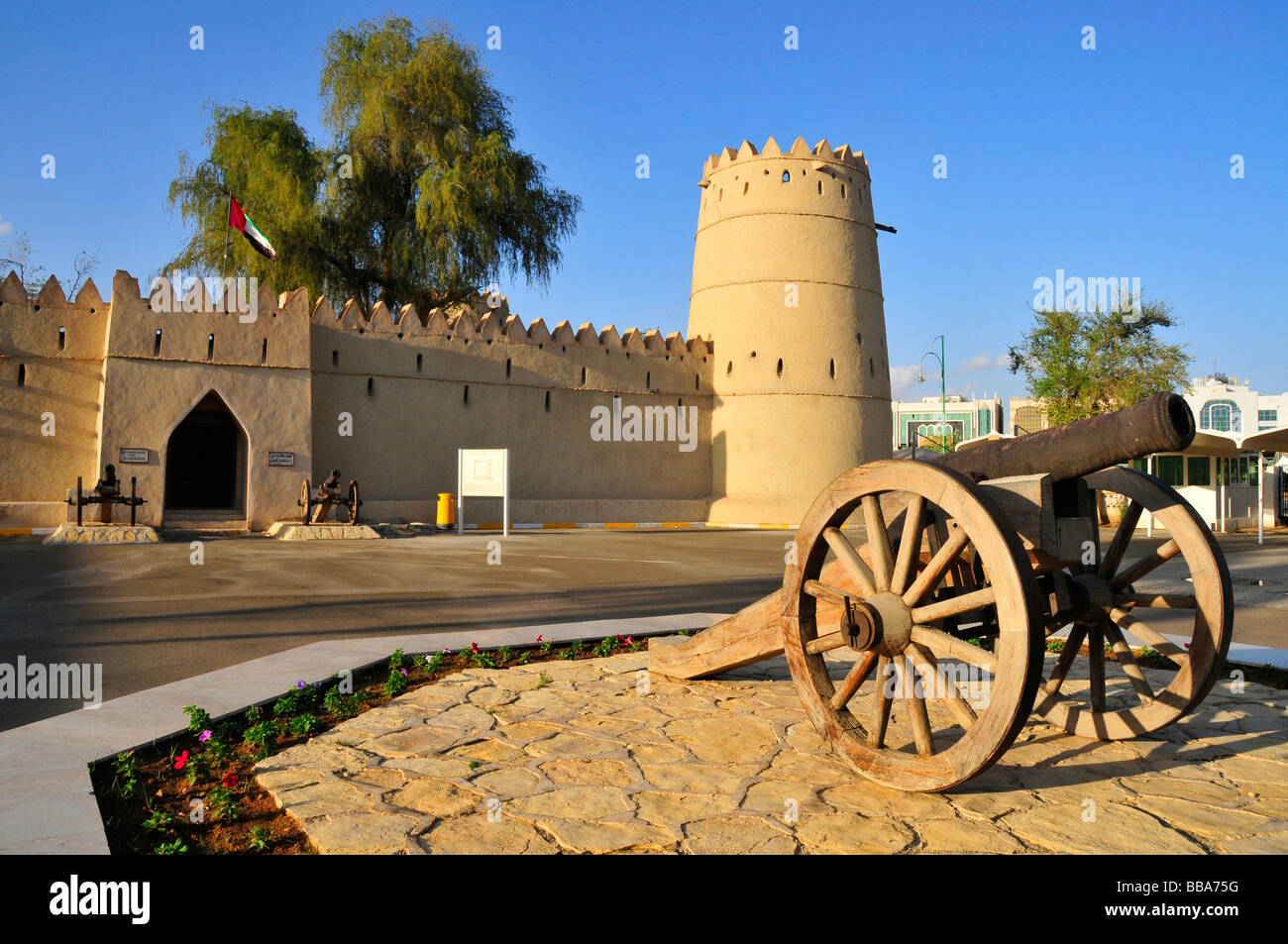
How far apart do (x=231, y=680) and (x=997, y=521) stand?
441 cm

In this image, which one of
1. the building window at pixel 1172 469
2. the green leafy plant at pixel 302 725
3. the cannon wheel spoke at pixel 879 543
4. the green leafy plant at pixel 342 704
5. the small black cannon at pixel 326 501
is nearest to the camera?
the cannon wheel spoke at pixel 879 543

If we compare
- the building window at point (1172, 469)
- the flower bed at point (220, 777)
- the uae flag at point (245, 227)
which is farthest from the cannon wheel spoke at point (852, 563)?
the building window at point (1172, 469)

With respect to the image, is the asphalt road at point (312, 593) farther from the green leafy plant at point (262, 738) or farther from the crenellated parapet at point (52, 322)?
the crenellated parapet at point (52, 322)

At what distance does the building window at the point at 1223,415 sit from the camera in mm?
77250

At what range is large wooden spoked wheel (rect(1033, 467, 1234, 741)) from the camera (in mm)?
4320

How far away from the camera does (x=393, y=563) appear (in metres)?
13.4

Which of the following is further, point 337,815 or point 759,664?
point 759,664

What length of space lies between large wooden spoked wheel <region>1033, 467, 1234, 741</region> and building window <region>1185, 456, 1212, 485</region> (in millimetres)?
26430

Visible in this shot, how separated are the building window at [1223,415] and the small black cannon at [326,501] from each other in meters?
78.2

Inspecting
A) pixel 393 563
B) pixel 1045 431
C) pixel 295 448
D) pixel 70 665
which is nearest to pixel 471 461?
pixel 295 448

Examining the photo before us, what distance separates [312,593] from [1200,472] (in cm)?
2713

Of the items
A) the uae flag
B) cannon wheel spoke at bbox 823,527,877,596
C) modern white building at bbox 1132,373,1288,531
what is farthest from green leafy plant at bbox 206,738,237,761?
modern white building at bbox 1132,373,1288,531

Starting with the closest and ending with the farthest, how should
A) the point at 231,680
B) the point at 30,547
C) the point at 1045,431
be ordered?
the point at 1045,431
the point at 231,680
the point at 30,547

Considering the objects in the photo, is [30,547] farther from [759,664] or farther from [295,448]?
[759,664]
